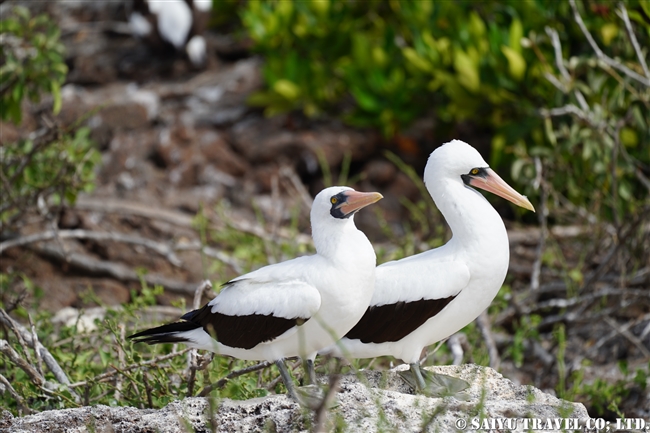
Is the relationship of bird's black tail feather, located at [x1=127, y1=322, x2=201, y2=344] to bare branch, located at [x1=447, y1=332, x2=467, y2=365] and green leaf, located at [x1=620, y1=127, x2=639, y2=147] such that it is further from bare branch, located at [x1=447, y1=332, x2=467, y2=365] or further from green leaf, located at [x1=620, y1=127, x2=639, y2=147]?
green leaf, located at [x1=620, y1=127, x2=639, y2=147]

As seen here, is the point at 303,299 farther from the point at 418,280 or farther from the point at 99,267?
the point at 99,267

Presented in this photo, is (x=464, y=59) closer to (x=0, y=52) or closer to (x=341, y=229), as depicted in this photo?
(x=0, y=52)

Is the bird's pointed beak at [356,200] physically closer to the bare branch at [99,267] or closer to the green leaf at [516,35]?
the bare branch at [99,267]

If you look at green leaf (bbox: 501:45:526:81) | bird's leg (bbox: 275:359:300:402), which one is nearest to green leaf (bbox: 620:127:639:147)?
green leaf (bbox: 501:45:526:81)

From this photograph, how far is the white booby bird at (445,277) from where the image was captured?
10.9 feet

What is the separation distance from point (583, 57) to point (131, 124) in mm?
3828

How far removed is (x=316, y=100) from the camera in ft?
24.7

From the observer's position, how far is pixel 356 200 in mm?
3186

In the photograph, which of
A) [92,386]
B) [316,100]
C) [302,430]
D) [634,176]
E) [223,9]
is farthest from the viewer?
[223,9]

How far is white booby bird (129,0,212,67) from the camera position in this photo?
8180 millimetres

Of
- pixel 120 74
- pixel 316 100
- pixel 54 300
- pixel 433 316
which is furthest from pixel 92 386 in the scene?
pixel 120 74

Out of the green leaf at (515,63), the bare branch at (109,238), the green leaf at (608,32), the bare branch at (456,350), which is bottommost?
the bare branch at (109,238)

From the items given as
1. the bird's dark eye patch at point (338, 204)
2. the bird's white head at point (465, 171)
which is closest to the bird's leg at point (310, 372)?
the bird's dark eye patch at point (338, 204)

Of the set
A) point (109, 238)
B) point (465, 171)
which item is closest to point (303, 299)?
point (465, 171)
